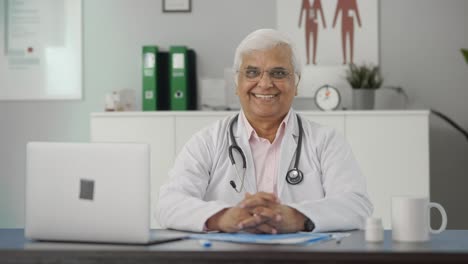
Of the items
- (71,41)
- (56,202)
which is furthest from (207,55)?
(56,202)

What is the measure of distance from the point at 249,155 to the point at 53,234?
96 centimetres

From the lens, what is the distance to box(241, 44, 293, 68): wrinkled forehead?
9.91 ft

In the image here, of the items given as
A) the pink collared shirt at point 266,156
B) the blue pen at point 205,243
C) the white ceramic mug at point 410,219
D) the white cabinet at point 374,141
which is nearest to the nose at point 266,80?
the pink collared shirt at point 266,156

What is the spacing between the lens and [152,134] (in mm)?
5105

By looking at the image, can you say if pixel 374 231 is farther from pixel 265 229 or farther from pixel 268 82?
pixel 268 82

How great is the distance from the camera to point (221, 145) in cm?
297

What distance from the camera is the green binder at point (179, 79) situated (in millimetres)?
5141

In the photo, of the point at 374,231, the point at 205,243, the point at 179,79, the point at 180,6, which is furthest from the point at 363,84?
the point at 205,243

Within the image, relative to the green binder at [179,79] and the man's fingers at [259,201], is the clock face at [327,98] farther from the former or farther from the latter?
the man's fingers at [259,201]

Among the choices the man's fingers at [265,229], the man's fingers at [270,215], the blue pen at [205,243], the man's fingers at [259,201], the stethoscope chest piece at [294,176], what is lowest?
the man's fingers at [265,229]

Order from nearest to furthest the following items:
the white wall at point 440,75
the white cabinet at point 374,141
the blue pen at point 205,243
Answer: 1. the blue pen at point 205,243
2. the white cabinet at point 374,141
3. the white wall at point 440,75

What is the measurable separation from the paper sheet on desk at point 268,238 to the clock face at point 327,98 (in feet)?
9.49

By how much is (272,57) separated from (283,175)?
1.46 ft

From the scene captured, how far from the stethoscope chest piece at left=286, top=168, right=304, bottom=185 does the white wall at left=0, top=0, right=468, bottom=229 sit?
8.59 ft
